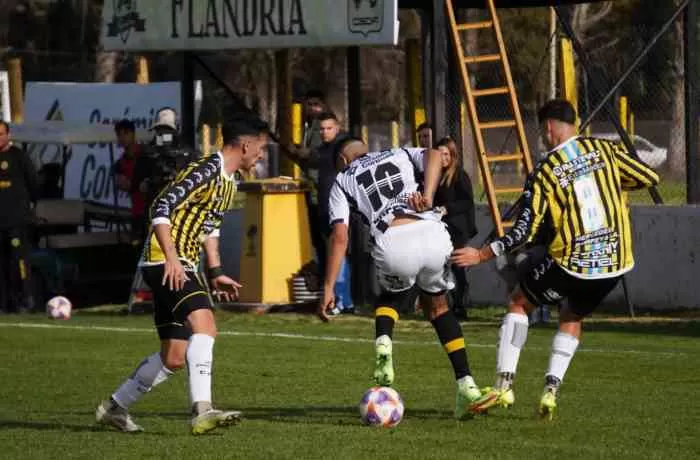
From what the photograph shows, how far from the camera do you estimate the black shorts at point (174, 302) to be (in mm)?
9625

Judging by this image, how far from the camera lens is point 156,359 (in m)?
9.98

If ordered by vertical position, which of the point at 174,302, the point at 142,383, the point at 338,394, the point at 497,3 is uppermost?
the point at 497,3

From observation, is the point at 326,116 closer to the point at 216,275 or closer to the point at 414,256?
the point at 414,256

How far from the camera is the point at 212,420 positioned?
9391 mm

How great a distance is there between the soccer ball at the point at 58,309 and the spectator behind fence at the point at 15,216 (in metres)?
1.40

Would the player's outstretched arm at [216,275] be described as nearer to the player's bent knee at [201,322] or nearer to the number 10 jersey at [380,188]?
the player's bent knee at [201,322]

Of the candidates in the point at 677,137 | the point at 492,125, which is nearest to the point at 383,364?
the point at 492,125

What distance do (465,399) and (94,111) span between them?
15839 mm

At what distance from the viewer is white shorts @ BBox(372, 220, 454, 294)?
34.5 feet

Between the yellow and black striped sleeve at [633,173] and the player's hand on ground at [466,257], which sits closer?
the player's hand on ground at [466,257]

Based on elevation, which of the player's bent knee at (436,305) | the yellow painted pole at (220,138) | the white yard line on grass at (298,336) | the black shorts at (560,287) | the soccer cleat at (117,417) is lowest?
the white yard line on grass at (298,336)

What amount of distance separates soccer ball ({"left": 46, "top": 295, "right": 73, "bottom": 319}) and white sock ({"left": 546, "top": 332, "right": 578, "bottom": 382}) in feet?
30.7

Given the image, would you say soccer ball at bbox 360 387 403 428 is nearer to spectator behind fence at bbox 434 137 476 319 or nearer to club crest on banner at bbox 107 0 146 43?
spectator behind fence at bbox 434 137 476 319

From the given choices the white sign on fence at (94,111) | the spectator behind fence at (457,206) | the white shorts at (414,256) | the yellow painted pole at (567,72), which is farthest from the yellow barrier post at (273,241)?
the white shorts at (414,256)
